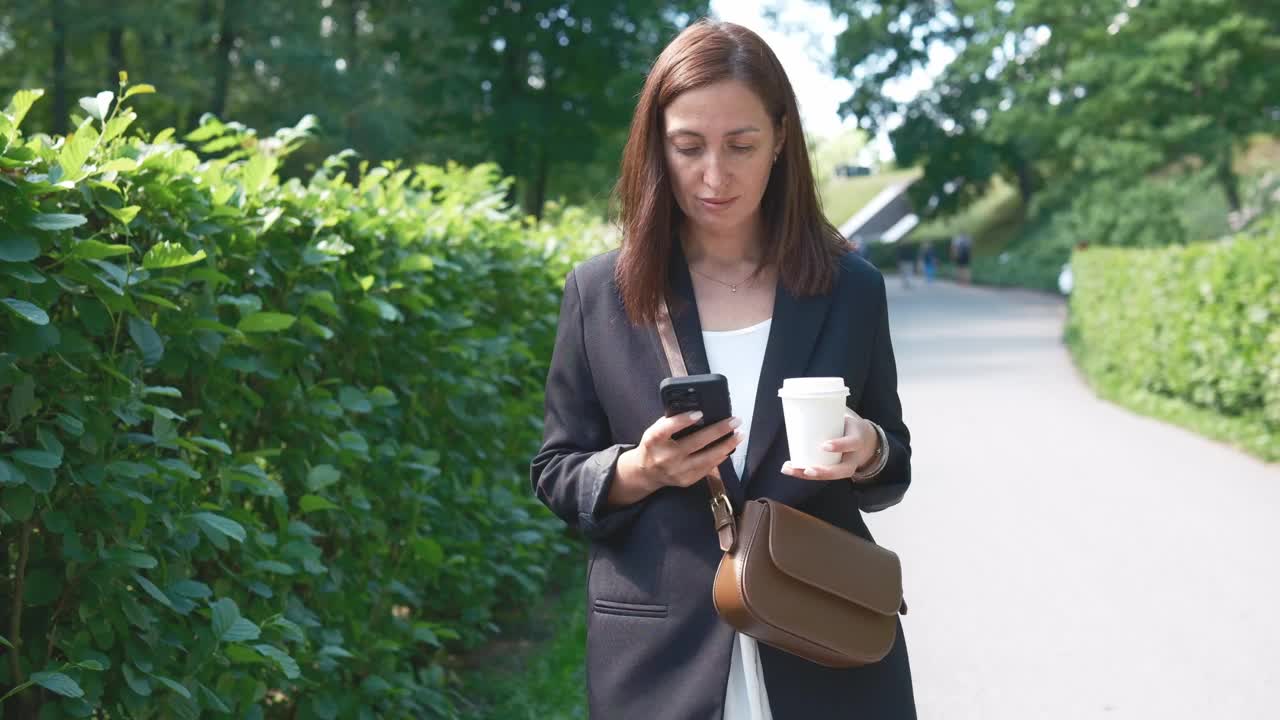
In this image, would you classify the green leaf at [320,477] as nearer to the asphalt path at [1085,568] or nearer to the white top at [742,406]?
the white top at [742,406]

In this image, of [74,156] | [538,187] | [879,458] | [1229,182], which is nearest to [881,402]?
[879,458]

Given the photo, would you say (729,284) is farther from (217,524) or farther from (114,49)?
(114,49)

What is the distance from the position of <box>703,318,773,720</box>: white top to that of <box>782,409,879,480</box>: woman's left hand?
0.17 m

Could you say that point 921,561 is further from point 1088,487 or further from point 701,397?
point 701,397

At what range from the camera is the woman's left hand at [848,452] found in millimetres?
2117

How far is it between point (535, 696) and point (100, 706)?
8.94 ft

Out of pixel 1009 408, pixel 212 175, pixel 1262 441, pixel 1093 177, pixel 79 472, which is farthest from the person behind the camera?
pixel 1093 177

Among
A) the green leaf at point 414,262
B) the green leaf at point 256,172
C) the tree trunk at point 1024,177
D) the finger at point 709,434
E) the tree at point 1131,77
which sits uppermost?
the green leaf at point 256,172

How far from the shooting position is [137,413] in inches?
100

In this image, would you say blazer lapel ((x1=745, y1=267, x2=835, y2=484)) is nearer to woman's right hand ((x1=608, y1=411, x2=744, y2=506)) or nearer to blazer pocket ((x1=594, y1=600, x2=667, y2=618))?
woman's right hand ((x1=608, y1=411, x2=744, y2=506))

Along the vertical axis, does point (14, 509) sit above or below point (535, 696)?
above

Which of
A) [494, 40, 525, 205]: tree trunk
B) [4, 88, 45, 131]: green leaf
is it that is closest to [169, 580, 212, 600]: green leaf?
[4, 88, 45, 131]: green leaf

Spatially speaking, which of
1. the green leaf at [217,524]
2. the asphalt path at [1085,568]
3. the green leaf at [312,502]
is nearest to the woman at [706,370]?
the green leaf at [217,524]

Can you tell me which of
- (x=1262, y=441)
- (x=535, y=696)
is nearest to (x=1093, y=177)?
(x=1262, y=441)
